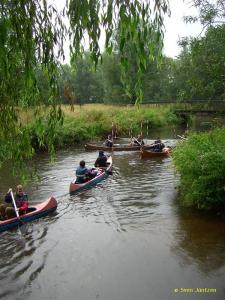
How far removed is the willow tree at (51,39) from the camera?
4.75 meters

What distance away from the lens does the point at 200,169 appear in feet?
41.7

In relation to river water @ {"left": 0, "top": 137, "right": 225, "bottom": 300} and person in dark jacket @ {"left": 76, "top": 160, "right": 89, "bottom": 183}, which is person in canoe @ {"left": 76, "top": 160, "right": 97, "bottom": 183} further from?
river water @ {"left": 0, "top": 137, "right": 225, "bottom": 300}

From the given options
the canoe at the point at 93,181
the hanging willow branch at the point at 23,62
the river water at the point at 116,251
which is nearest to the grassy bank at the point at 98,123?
the canoe at the point at 93,181

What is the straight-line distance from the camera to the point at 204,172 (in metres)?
12.5

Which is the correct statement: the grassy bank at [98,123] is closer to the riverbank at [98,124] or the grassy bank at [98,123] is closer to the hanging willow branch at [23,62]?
the riverbank at [98,124]

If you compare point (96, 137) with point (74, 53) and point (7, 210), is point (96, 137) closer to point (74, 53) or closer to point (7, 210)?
point (7, 210)

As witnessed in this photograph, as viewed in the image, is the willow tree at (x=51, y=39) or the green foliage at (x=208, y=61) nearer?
the willow tree at (x=51, y=39)

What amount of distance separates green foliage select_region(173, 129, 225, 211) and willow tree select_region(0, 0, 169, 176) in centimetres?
734

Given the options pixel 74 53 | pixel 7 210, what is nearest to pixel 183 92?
pixel 7 210

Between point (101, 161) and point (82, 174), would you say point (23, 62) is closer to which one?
point (82, 174)

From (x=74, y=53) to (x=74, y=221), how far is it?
28.8ft

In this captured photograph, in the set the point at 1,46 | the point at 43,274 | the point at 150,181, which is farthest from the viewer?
the point at 150,181

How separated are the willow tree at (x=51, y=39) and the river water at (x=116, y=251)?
190 cm

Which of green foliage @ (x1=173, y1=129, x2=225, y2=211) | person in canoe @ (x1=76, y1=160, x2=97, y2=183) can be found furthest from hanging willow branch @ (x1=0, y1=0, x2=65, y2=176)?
person in canoe @ (x1=76, y1=160, x2=97, y2=183)
